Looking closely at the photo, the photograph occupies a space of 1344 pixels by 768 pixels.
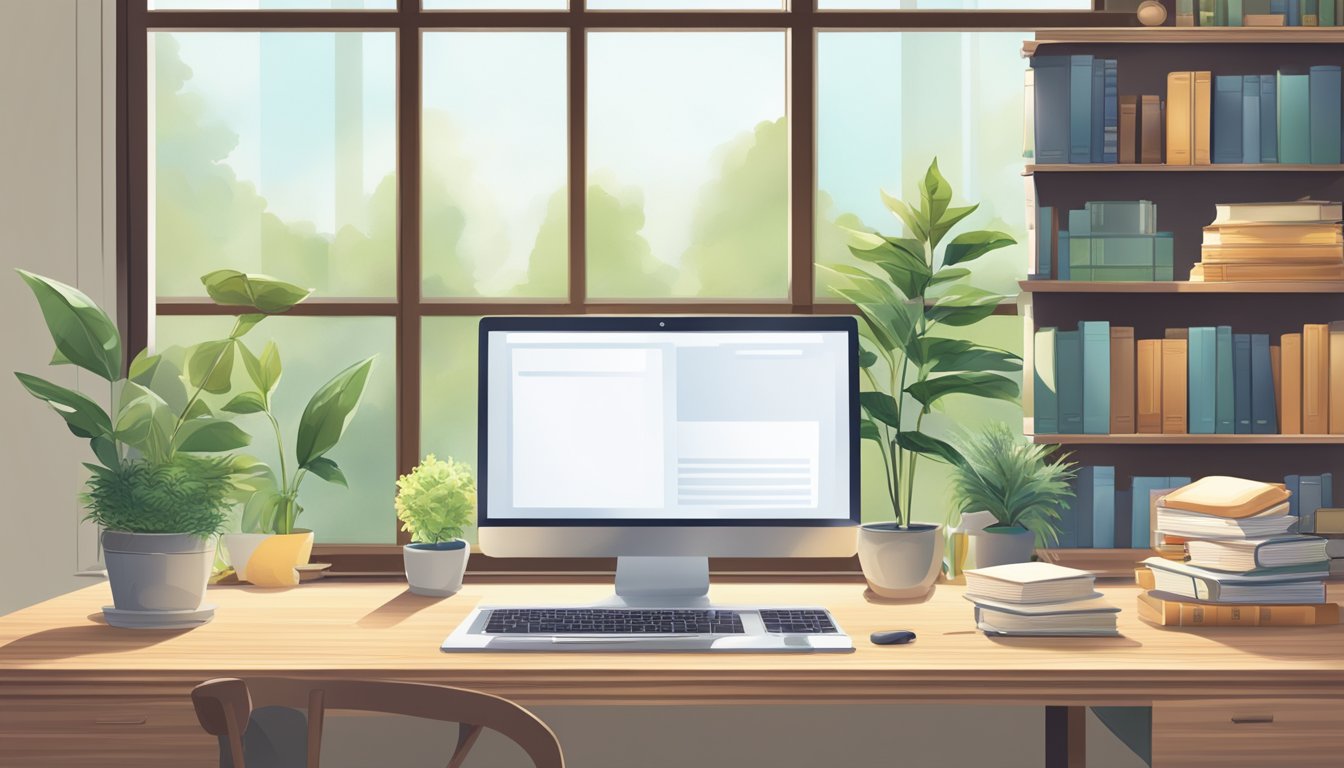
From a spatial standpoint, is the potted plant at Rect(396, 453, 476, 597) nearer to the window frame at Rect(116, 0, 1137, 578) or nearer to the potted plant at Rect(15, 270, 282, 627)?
the potted plant at Rect(15, 270, 282, 627)

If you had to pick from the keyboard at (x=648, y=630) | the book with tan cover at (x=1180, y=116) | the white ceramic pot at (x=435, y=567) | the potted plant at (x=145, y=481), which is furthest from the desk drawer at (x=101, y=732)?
the book with tan cover at (x=1180, y=116)

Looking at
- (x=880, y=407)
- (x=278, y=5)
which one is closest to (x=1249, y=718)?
(x=880, y=407)

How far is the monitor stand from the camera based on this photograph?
6.52 feet

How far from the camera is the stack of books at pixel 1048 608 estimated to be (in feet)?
5.68

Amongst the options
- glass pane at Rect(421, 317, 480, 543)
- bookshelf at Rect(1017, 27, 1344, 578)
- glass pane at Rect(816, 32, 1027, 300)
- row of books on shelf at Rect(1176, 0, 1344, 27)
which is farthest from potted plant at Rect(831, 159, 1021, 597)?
glass pane at Rect(421, 317, 480, 543)

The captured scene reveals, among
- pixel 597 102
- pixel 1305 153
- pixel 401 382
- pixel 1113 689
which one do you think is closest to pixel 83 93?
pixel 401 382

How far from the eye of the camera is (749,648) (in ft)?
5.32

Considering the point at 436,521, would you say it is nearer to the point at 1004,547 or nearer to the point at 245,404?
the point at 245,404

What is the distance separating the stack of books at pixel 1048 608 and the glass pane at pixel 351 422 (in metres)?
1.61

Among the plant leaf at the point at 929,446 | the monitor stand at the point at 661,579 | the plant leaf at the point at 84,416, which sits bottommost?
the monitor stand at the point at 661,579

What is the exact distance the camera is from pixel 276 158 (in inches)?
107

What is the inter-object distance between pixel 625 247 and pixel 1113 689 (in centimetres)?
161

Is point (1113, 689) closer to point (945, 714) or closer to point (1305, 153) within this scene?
point (945, 714)

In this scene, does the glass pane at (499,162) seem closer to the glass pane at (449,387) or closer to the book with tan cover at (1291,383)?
the glass pane at (449,387)
